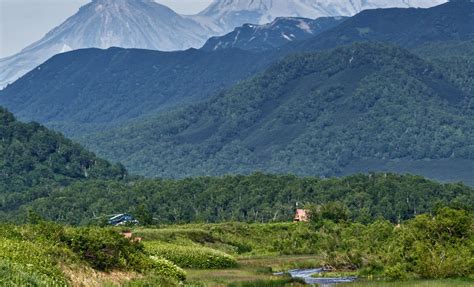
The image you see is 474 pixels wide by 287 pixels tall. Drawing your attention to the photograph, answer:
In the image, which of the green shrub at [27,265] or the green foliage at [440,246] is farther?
the green foliage at [440,246]

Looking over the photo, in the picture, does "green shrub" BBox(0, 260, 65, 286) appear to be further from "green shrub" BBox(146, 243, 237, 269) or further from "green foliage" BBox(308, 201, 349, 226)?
"green foliage" BBox(308, 201, 349, 226)

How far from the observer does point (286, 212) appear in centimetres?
18400

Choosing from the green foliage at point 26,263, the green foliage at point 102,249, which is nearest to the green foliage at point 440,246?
the green foliage at point 102,249

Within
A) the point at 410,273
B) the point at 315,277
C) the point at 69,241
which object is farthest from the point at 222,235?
the point at 69,241

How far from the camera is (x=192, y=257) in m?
90.4

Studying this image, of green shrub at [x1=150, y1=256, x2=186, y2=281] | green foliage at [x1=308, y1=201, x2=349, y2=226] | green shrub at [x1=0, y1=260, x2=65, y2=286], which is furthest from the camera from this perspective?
green foliage at [x1=308, y1=201, x2=349, y2=226]

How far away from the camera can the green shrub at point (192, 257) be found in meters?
89.5

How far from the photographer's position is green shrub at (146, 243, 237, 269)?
3524 inches

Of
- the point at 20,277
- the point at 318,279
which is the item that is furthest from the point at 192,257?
the point at 20,277

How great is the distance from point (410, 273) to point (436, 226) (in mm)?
6190

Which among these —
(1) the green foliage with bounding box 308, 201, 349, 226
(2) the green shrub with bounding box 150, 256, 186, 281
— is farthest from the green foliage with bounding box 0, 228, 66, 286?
(1) the green foliage with bounding box 308, 201, 349, 226

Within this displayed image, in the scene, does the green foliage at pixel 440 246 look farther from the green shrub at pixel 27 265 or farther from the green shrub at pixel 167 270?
the green shrub at pixel 27 265

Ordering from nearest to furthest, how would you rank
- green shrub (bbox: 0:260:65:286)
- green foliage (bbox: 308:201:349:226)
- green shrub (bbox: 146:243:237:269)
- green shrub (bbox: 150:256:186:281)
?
green shrub (bbox: 0:260:65:286)
green shrub (bbox: 150:256:186:281)
green shrub (bbox: 146:243:237:269)
green foliage (bbox: 308:201:349:226)

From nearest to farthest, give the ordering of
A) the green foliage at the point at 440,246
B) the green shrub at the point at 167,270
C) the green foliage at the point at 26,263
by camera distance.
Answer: the green foliage at the point at 26,263 < the green shrub at the point at 167,270 < the green foliage at the point at 440,246
